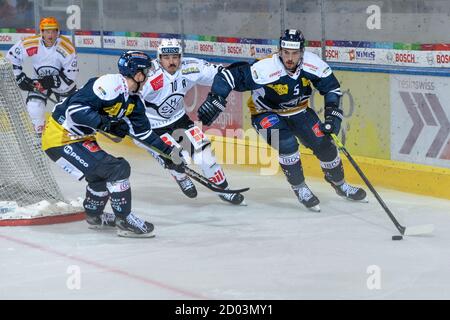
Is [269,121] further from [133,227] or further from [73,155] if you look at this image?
[73,155]

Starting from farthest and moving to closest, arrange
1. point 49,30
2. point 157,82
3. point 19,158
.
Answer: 1. point 49,30
2. point 157,82
3. point 19,158

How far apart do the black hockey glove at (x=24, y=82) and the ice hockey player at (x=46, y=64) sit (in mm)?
64

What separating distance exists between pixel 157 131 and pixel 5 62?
1.10 metres

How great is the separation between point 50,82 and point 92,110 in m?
3.54

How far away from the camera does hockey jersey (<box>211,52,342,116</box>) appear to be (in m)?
7.41

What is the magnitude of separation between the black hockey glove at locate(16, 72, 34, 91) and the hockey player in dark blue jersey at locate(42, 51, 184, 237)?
2845mm

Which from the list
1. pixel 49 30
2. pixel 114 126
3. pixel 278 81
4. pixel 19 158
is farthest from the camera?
pixel 49 30

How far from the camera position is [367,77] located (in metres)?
8.45

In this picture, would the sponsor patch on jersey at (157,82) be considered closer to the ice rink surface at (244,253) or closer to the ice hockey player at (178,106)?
the ice hockey player at (178,106)

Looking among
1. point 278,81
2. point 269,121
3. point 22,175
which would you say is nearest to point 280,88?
point 278,81

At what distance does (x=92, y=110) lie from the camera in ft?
21.6

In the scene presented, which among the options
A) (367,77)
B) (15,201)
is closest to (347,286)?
(15,201)

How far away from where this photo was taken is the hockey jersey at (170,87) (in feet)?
25.3

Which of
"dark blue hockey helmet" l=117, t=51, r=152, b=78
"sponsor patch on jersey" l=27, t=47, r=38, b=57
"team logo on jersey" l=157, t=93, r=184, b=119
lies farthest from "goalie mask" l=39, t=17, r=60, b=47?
"dark blue hockey helmet" l=117, t=51, r=152, b=78
